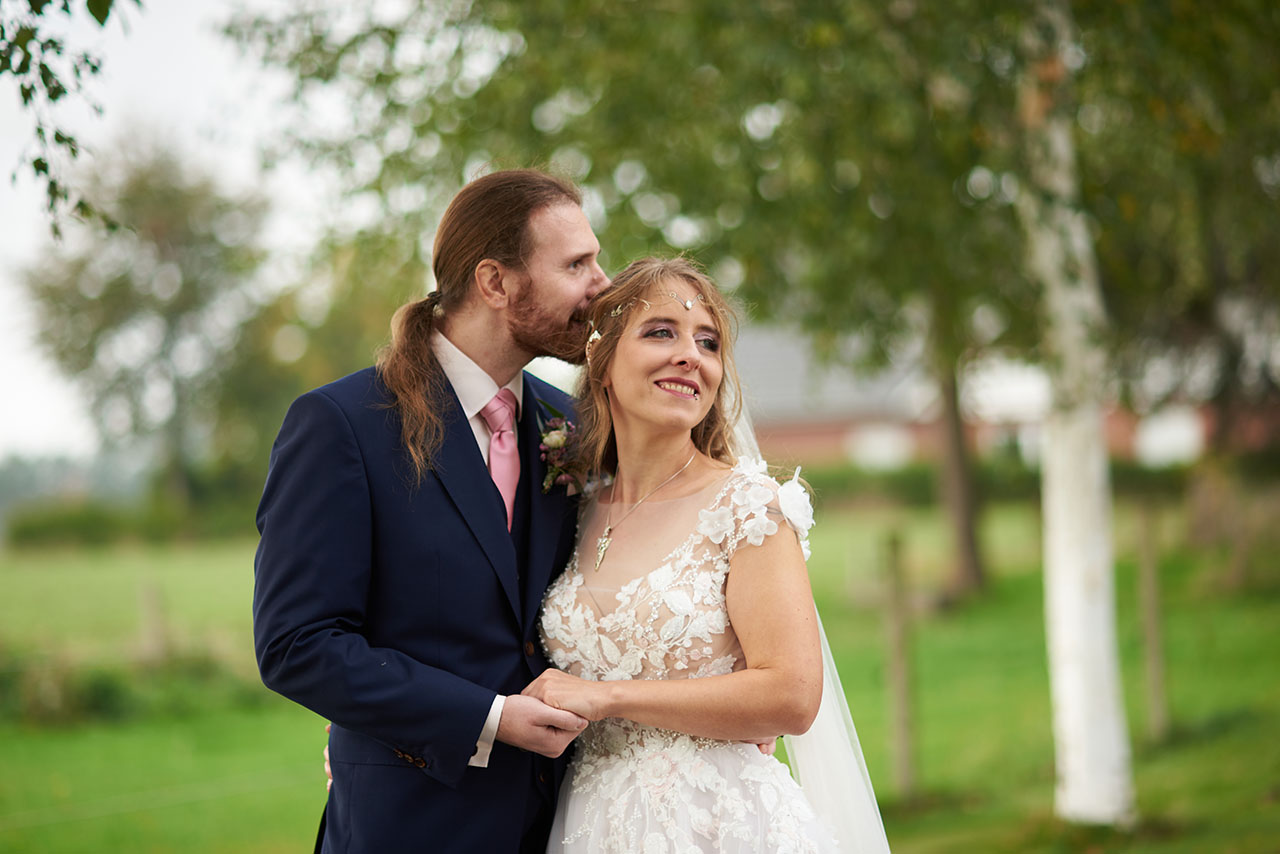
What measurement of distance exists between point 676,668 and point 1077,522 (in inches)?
162

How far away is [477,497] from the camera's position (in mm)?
2492

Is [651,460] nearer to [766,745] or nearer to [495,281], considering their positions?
[495,281]

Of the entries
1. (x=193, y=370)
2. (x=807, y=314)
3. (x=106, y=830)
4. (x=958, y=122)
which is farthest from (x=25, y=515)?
(x=958, y=122)

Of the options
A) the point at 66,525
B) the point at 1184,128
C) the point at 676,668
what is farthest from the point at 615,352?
the point at 66,525

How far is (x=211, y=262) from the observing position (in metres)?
29.2

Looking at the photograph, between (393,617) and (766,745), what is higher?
(393,617)

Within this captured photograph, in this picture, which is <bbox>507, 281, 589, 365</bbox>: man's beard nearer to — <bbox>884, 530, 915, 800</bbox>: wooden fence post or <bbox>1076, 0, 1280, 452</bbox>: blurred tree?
<bbox>1076, 0, 1280, 452</bbox>: blurred tree

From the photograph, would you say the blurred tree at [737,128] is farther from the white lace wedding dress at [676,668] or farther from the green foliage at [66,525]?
the green foliage at [66,525]

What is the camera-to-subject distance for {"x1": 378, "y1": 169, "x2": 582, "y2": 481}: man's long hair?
8.44 ft

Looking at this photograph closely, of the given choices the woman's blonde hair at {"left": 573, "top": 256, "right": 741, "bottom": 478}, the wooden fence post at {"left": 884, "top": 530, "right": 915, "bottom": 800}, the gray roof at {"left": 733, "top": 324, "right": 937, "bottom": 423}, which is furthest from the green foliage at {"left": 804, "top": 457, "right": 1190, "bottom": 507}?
the woman's blonde hair at {"left": 573, "top": 256, "right": 741, "bottom": 478}

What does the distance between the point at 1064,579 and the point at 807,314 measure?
2.04 metres

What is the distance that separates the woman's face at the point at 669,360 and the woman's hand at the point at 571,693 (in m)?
0.61

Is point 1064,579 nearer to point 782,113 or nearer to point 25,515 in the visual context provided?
point 782,113

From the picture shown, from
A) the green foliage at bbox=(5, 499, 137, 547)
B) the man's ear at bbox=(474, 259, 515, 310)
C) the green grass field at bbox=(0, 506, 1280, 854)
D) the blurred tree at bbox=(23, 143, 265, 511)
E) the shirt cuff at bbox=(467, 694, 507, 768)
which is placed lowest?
the green grass field at bbox=(0, 506, 1280, 854)
